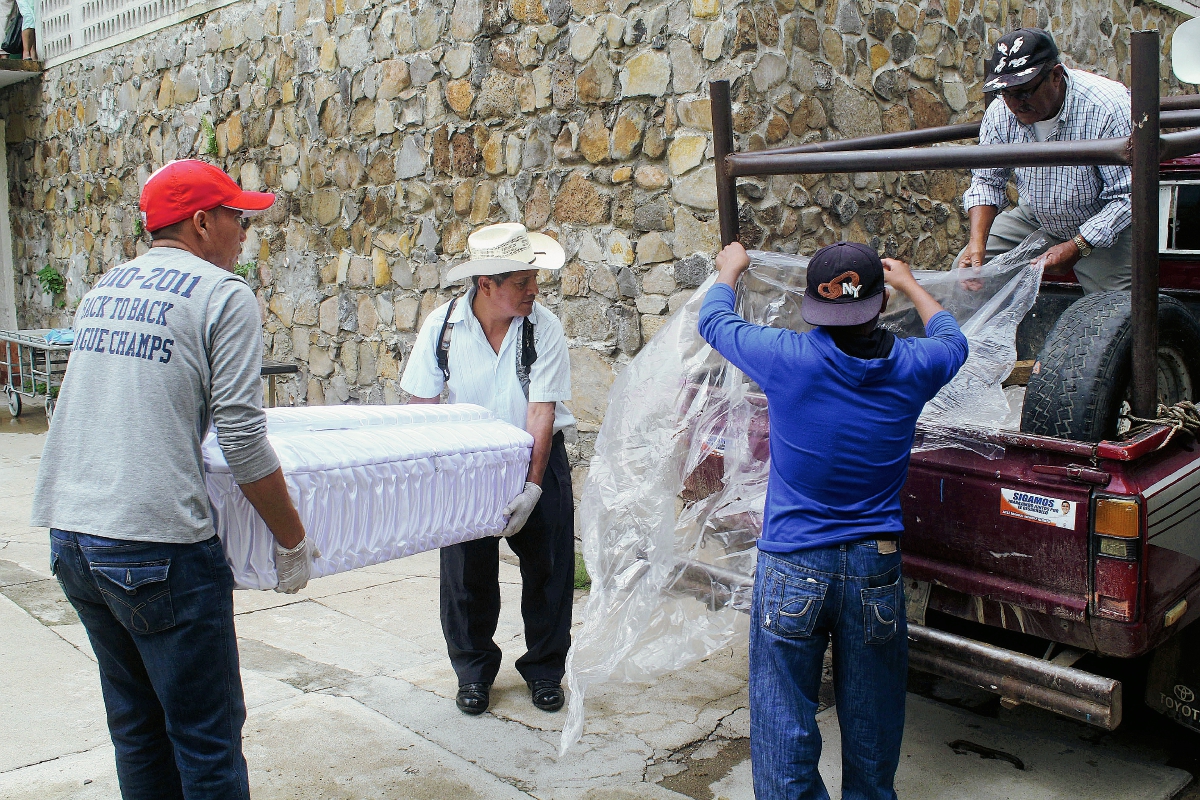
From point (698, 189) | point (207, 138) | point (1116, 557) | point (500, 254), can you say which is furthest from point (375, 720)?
point (207, 138)

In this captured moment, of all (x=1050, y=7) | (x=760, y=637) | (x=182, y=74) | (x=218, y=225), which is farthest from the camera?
(x=182, y=74)

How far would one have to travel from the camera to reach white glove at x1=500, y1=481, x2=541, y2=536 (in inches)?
134

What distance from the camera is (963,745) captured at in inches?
141

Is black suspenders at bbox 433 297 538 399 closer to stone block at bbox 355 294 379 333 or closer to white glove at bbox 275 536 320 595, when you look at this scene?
white glove at bbox 275 536 320 595

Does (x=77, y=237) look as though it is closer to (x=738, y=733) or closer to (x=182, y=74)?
(x=182, y=74)

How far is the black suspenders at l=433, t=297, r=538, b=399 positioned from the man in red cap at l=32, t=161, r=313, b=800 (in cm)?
140

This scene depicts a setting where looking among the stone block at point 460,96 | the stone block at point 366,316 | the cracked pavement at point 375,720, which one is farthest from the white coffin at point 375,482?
the stone block at point 366,316

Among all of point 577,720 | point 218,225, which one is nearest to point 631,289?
point 577,720

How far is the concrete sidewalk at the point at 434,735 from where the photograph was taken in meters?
3.27

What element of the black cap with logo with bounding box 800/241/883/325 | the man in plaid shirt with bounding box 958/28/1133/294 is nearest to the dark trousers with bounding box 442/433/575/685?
the black cap with logo with bounding box 800/241/883/325

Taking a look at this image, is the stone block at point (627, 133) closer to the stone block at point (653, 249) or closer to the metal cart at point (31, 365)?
the stone block at point (653, 249)

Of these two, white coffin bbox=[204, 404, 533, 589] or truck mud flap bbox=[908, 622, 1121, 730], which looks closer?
white coffin bbox=[204, 404, 533, 589]

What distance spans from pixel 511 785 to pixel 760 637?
45.8 inches

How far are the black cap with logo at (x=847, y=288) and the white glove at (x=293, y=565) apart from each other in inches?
55.2
